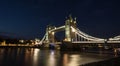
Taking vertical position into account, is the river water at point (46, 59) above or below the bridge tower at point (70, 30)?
below

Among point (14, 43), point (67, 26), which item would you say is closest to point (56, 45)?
point (67, 26)

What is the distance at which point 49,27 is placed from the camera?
86.3 metres

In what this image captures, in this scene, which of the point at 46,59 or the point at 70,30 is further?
the point at 70,30

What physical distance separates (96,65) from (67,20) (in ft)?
155

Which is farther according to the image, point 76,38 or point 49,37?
point 49,37

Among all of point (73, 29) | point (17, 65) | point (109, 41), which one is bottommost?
point (17, 65)

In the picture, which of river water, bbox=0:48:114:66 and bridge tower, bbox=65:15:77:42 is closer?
river water, bbox=0:48:114:66

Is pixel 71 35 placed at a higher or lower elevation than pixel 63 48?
higher

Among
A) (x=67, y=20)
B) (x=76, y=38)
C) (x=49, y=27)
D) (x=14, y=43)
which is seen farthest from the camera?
(x=14, y=43)

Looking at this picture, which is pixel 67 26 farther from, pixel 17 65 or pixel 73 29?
pixel 17 65

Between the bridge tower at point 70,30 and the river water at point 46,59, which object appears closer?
the river water at point 46,59

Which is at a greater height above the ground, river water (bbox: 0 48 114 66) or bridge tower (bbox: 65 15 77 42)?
bridge tower (bbox: 65 15 77 42)

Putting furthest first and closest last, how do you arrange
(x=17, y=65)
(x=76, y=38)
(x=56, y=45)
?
1. (x=56, y=45)
2. (x=76, y=38)
3. (x=17, y=65)

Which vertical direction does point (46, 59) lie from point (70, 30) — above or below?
below
